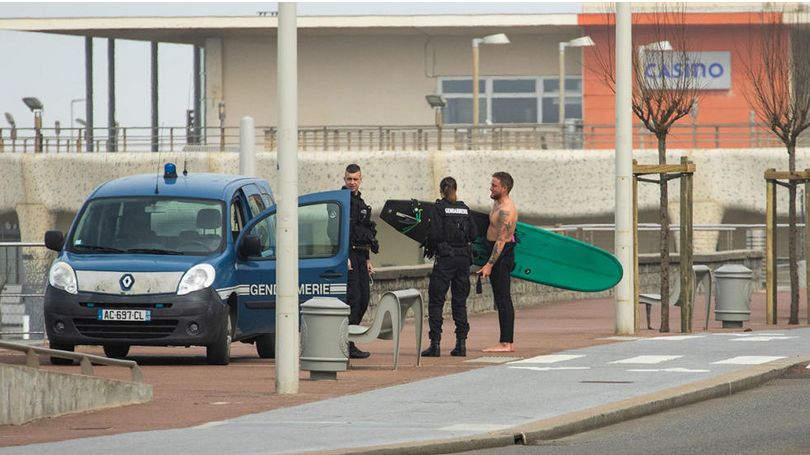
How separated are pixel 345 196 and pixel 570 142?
4057 cm

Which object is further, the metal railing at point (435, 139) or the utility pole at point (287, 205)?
the metal railing at point (435, 139)

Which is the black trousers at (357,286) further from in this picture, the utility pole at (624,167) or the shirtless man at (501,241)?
the utility pole at (624,167)

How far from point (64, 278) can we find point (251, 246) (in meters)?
1.82

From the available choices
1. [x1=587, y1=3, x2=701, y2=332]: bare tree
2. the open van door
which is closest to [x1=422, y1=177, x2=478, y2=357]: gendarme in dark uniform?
the open van door

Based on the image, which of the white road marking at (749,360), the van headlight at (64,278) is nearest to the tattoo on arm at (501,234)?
the white road marking at (749,360)

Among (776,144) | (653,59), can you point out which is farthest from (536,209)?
(653,59)

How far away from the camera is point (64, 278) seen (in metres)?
18.0

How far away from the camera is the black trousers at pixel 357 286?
60.0 feet

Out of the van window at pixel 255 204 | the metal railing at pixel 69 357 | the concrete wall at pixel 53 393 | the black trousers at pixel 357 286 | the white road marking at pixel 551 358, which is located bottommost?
the white road marking at pixel 551 358

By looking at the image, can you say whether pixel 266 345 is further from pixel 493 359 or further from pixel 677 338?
pixel 677 338

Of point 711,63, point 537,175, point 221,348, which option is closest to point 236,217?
point 221,348

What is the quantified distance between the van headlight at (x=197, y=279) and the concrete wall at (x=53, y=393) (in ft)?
11.5

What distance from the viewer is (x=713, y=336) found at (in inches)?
870

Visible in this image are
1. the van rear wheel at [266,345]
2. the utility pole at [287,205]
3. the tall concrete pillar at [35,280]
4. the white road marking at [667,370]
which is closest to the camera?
the utility pole at [287,205]
